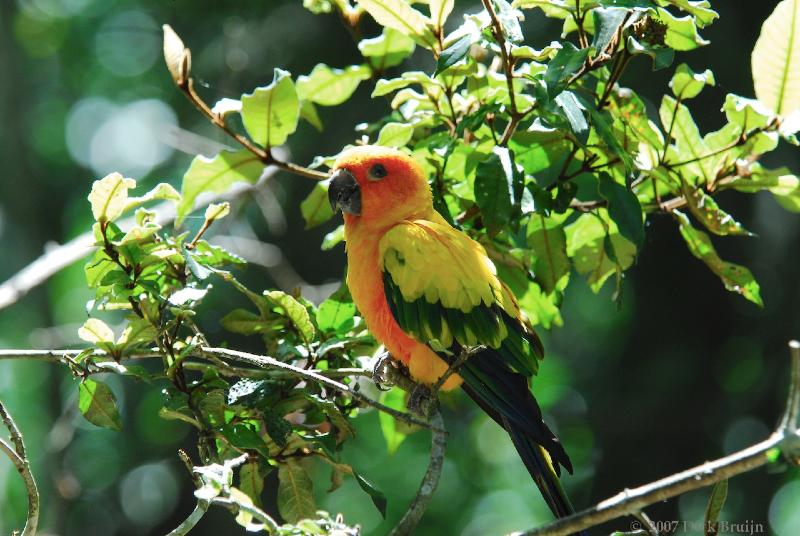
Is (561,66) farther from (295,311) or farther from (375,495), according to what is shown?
(375,495)

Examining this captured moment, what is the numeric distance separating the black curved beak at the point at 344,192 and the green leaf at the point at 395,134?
0.24 metres

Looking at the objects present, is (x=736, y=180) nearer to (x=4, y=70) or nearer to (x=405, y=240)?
(x=405, y=240)

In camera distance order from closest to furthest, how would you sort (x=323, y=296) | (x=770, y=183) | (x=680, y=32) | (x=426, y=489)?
(x=426, y=489) < (x=680, y=32) < (x=770, y=183) < (x=323, y=296)

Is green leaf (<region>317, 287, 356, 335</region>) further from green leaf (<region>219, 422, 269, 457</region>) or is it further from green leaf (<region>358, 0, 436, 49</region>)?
green leaf (<region>358, 0, 436, 49</region>)

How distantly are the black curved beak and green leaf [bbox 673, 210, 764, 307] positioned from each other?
39.3 inches

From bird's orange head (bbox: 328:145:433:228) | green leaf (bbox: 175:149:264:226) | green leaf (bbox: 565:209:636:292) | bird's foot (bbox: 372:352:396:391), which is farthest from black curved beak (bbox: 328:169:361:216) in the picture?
green leaf (bbox: 565:209:636:292)

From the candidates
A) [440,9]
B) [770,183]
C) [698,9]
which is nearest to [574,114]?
[698,9]

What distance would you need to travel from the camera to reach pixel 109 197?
2160 millimetres

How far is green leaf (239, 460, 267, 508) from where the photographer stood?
234 centimetres

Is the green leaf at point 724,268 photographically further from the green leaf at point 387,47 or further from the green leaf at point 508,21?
the green leaf at point 387,47

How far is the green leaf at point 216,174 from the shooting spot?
260 centimetres

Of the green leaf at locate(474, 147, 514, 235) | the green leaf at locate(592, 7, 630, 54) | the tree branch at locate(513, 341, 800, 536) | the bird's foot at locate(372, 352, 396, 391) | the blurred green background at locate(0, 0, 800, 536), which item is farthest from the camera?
the blurred green background at locate(0, 0, 800, 536)

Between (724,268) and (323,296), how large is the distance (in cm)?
283

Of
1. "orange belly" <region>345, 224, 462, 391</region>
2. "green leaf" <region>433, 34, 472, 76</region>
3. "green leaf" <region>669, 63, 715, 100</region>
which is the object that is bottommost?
"orange belly" <region>345, 224, 462, 391</region>
